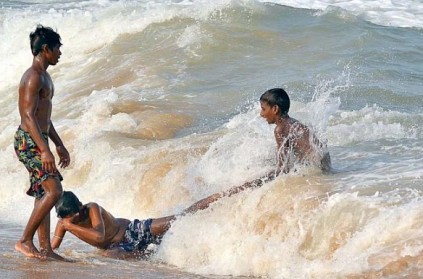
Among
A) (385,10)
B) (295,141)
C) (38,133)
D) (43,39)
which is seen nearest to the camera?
(38,133)

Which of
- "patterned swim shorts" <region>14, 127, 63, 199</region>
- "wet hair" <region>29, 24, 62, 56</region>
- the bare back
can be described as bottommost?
the bare back

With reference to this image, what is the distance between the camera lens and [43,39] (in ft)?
22.5

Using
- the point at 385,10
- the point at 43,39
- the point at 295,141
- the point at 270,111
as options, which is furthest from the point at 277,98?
the point at 385,10

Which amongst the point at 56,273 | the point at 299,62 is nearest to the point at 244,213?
the point at 56,273

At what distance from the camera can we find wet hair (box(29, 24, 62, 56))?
6.86 meters

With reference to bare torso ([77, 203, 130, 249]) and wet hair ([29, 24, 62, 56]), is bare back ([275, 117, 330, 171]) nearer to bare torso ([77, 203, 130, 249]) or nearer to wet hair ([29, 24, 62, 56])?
bare torso ([77, 203, 130, 249])

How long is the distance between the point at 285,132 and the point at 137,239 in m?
1.46

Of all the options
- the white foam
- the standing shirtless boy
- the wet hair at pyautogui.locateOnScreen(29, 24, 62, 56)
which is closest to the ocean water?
the standing shirtless boy

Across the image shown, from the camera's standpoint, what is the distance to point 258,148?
29.2 feet

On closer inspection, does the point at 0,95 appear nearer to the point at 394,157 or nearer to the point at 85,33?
the point at 85,33

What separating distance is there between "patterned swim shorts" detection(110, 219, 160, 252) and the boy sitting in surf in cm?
117

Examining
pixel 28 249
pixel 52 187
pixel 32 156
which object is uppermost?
pixel 32 156

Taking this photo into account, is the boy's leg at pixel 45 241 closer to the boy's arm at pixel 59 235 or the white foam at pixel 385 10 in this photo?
the boy's arm at pixel 59 235

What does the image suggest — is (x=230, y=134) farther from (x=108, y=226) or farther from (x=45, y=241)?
(x=45, y=241)
